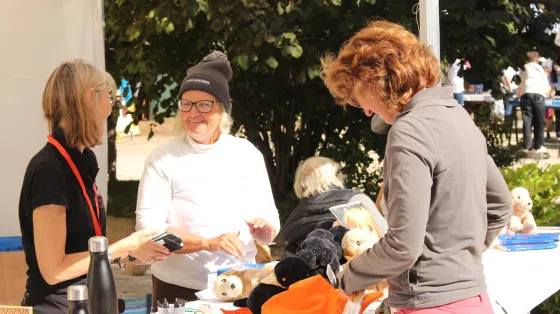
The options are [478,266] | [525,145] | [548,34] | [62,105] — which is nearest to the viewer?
[478,266]

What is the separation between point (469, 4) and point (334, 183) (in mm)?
2679

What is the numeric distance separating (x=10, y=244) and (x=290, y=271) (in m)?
2.01

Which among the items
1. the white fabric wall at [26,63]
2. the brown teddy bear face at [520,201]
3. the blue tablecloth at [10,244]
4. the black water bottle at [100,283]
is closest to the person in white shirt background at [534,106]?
the brown teddy bear face at [520,201]

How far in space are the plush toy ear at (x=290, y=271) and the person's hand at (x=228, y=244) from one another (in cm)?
31

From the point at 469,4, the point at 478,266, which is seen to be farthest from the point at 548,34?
the point at 478,266

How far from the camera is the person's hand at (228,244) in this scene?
3080 millimetres

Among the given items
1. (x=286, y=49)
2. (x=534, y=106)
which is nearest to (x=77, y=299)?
(x=286, y=49)

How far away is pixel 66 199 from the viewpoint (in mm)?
2512

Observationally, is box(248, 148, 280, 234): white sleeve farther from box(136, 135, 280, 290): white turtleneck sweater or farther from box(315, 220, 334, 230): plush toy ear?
box(315, 220, 334, 230): plush toy ear

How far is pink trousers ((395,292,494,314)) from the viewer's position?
2.20 meters

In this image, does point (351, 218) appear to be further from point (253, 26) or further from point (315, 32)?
point (315, 32)

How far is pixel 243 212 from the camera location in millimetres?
3379

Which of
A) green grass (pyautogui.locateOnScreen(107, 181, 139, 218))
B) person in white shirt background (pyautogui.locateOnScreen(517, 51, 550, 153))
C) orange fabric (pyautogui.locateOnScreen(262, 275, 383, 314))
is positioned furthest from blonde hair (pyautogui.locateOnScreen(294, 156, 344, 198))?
person in white shirt background (pyautogui.locateOnScreen(517, 51, 550, 153))

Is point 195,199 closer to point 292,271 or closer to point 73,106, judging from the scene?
point 292,271
